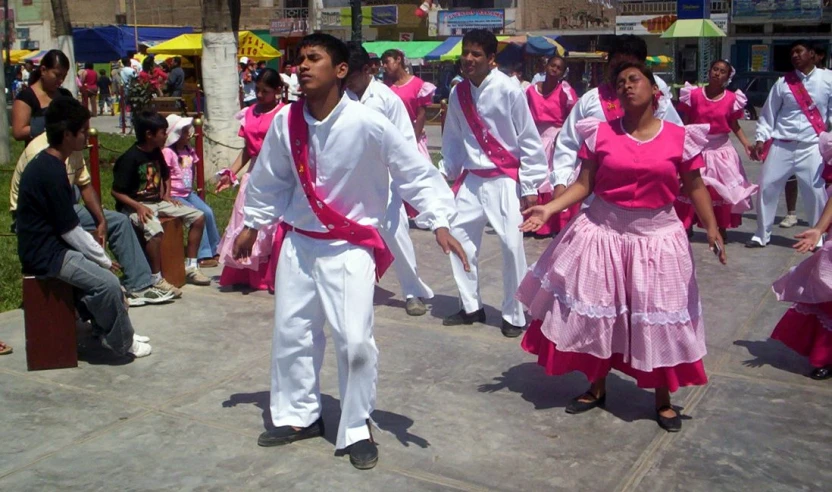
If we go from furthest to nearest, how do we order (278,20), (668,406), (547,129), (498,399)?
(278,20), (547,129), (498,399), (668,406)

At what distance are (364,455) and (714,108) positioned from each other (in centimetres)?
676

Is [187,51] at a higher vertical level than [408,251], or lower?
higher

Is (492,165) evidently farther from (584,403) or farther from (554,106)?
(554,106)

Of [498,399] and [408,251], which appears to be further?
[408,251]

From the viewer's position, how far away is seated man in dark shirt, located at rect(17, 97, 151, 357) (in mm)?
5715

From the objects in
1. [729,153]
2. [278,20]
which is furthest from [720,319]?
[278,20]

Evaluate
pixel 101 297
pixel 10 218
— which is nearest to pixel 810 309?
pixel 101 297

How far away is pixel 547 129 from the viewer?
10836mm

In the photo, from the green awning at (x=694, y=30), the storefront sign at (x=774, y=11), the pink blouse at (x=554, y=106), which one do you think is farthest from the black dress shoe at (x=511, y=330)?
the storefront sign at (x=774, y=11)

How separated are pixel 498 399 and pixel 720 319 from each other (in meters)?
2.46

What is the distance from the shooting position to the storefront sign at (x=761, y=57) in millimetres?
42781

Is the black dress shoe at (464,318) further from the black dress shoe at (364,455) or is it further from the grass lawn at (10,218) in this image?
the grass lawn at (10,218)

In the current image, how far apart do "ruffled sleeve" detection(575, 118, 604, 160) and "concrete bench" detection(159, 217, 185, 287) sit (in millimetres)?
3850

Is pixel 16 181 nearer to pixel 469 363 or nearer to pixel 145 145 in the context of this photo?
pixel 145 145
